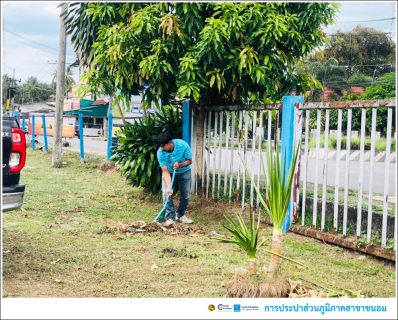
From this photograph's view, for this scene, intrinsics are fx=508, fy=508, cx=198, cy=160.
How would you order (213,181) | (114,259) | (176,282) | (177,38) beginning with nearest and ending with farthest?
(176,282) < (114,259) < (177,38) < (213,181)

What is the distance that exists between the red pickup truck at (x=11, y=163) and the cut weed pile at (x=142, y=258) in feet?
2.35

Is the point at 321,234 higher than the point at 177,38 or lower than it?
lower

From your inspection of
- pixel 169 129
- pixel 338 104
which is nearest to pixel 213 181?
pixel 169 129

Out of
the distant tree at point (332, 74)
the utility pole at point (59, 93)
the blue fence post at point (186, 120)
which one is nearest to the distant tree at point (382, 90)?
the distant tree at point (332, 74)

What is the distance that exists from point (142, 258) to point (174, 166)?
1.89 metres

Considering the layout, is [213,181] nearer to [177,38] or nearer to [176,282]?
[177,38]

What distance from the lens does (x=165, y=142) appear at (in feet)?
Result: 22.0

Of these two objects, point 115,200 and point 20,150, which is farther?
point 115,200

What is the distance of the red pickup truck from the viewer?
448 cm

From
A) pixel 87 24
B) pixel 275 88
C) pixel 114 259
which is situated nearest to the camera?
pixel 114 259

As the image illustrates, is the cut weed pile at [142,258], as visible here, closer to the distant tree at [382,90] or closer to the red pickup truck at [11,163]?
the red pickup truck at [11,163]

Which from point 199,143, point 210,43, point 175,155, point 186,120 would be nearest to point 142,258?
point 175,155

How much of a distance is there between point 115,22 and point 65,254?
146 inches

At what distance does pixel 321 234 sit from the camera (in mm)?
5855
